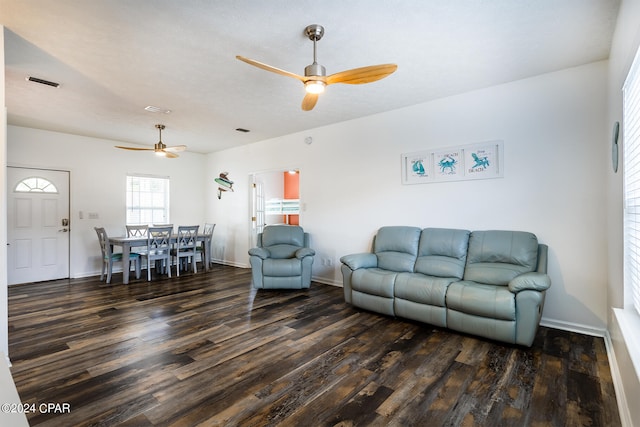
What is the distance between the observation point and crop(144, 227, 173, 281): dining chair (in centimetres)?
565

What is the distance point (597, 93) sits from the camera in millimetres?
3035

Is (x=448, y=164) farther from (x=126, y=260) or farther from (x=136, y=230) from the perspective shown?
(x=136, y=230)

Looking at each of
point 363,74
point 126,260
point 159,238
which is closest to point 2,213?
point 363,74

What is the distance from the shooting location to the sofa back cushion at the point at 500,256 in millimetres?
3146

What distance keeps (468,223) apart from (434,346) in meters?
1.63

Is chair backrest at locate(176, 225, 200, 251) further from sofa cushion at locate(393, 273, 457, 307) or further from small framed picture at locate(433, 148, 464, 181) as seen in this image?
small framed picture at locate(433, 148, 464, 181)

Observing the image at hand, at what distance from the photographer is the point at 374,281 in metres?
3.59

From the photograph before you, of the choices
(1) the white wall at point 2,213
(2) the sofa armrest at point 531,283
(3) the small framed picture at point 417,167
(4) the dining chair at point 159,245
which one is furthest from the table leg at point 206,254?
(2) the sofa armrest at point 531,283

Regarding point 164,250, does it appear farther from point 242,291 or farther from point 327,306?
point 327,306

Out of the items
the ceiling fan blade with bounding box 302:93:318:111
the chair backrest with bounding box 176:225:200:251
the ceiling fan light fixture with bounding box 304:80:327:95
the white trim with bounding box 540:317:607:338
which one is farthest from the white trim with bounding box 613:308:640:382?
the chair backrest with bounding box 176:225:200:251

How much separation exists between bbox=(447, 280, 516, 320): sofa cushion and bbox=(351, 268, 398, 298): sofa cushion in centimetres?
63

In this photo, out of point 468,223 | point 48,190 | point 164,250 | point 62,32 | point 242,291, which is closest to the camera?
point 62,32

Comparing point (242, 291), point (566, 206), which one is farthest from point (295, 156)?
point (566, 206)

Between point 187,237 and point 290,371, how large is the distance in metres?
4.60
